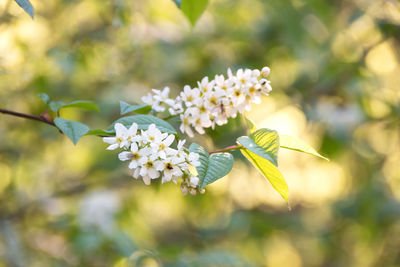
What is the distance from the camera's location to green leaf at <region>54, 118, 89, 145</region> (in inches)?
28.0

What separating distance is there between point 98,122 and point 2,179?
61 cm

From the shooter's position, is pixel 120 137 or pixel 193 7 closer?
pixel 120 137

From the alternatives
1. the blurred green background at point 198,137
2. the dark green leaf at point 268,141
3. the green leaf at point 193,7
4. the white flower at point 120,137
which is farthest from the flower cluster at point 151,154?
the blurred green background at point 198,137

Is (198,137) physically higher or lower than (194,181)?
higher

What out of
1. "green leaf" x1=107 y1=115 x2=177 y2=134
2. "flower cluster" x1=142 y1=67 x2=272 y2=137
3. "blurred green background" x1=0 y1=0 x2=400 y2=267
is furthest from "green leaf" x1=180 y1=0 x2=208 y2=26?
"blurred green background" x1=0 y1=0 x2=400 y2=267

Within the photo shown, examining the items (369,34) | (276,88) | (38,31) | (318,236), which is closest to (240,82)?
(276,88)

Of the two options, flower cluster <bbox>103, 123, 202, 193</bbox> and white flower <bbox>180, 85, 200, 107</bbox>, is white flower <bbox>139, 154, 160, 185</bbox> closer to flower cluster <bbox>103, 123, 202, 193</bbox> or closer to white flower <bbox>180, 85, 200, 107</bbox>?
flower cluster <bbox>103, 123, 202, 193</bbox>

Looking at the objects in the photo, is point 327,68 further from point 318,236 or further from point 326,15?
point 318,236

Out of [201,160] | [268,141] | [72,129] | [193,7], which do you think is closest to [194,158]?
[201,160]

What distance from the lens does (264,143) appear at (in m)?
0.67

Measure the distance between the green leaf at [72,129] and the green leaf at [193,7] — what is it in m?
0.40

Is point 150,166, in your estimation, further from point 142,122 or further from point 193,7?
point 193,7

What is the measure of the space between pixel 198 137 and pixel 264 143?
122cm

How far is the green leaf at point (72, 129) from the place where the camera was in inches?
28.0
